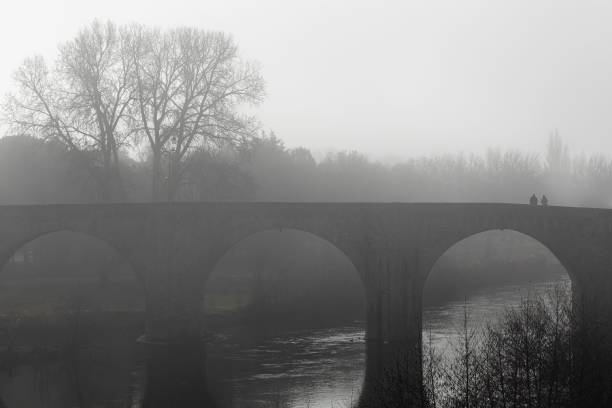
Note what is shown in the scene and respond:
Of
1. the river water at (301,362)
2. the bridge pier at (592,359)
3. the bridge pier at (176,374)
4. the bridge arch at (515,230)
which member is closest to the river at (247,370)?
the river water at (301,362)

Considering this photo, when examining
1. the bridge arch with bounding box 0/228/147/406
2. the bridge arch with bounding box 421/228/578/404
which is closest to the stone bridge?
the bridge arch with bounding box 0/228/147/406

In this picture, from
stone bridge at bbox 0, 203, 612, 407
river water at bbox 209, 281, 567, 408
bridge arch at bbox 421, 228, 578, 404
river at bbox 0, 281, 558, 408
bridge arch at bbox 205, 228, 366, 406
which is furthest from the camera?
Result: stone bridge at bbox 0, 203, 612, 407

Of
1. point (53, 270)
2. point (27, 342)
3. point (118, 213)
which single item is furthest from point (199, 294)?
point (53, 270)

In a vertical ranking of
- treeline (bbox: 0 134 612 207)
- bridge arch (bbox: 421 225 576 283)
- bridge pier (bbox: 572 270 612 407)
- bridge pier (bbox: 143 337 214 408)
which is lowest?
bridge pier (bbox: 143 337 214 408)

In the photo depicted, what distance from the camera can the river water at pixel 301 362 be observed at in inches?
1086

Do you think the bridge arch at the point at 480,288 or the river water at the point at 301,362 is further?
the bridge arch at the point at 480,288

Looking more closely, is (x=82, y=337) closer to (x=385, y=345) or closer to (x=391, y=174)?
(x=385, y=345)

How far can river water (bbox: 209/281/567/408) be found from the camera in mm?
27594

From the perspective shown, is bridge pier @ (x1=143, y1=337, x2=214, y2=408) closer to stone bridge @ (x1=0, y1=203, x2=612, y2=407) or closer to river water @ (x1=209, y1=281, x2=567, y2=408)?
stone bridge @ (x1=0, y1=203, x2=612, y2=407)

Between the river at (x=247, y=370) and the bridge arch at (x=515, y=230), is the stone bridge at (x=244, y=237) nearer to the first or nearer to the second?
the bridge arch at (x=515, y=230)

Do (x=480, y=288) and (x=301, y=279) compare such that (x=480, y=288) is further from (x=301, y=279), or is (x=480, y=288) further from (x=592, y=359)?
(x=592, y=359)

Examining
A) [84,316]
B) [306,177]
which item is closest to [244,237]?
[84,316]

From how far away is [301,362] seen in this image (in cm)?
3191

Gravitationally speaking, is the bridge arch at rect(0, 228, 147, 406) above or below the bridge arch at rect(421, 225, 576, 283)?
below
